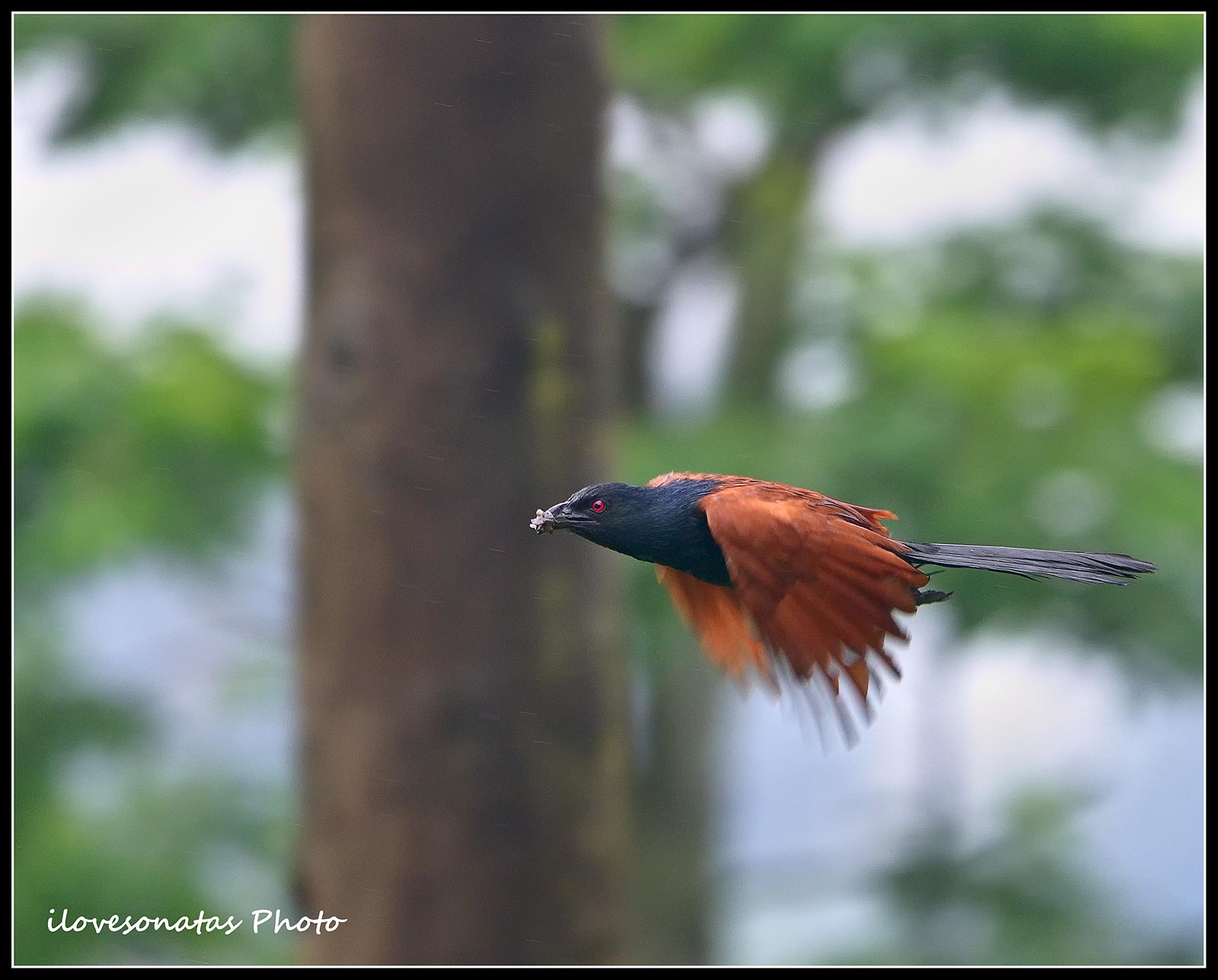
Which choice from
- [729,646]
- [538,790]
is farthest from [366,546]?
[729,646]

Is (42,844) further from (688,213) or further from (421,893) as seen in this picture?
(688,213)

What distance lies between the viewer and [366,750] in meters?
2.71

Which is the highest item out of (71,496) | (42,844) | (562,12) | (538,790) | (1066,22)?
(1066,22)

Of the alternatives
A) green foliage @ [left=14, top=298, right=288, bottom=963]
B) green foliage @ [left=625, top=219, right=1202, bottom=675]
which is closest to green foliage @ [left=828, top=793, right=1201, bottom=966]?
green foliage @ [left=625, top=219, right=1202, bottom=675]

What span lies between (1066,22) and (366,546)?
3.62 meters

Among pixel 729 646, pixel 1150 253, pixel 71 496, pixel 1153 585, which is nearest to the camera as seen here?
pixel 729 646

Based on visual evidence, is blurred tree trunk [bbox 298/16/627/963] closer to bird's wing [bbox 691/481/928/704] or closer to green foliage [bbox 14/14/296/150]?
bird's wing [bbox 691/481/928/704]

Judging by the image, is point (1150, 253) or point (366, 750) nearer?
point (366, 750)

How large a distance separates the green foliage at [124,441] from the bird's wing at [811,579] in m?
4.17

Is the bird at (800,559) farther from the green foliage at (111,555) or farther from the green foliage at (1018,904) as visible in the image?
the green foliage at (1018,904)

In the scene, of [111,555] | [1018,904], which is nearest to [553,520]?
[111,555]

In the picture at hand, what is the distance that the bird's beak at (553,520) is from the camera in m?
0.95

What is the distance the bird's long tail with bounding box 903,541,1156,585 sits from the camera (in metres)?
0.85

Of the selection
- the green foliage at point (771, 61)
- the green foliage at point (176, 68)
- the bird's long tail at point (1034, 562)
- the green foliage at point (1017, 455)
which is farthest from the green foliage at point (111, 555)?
A: the bird's long tail at point (1034, 562)
